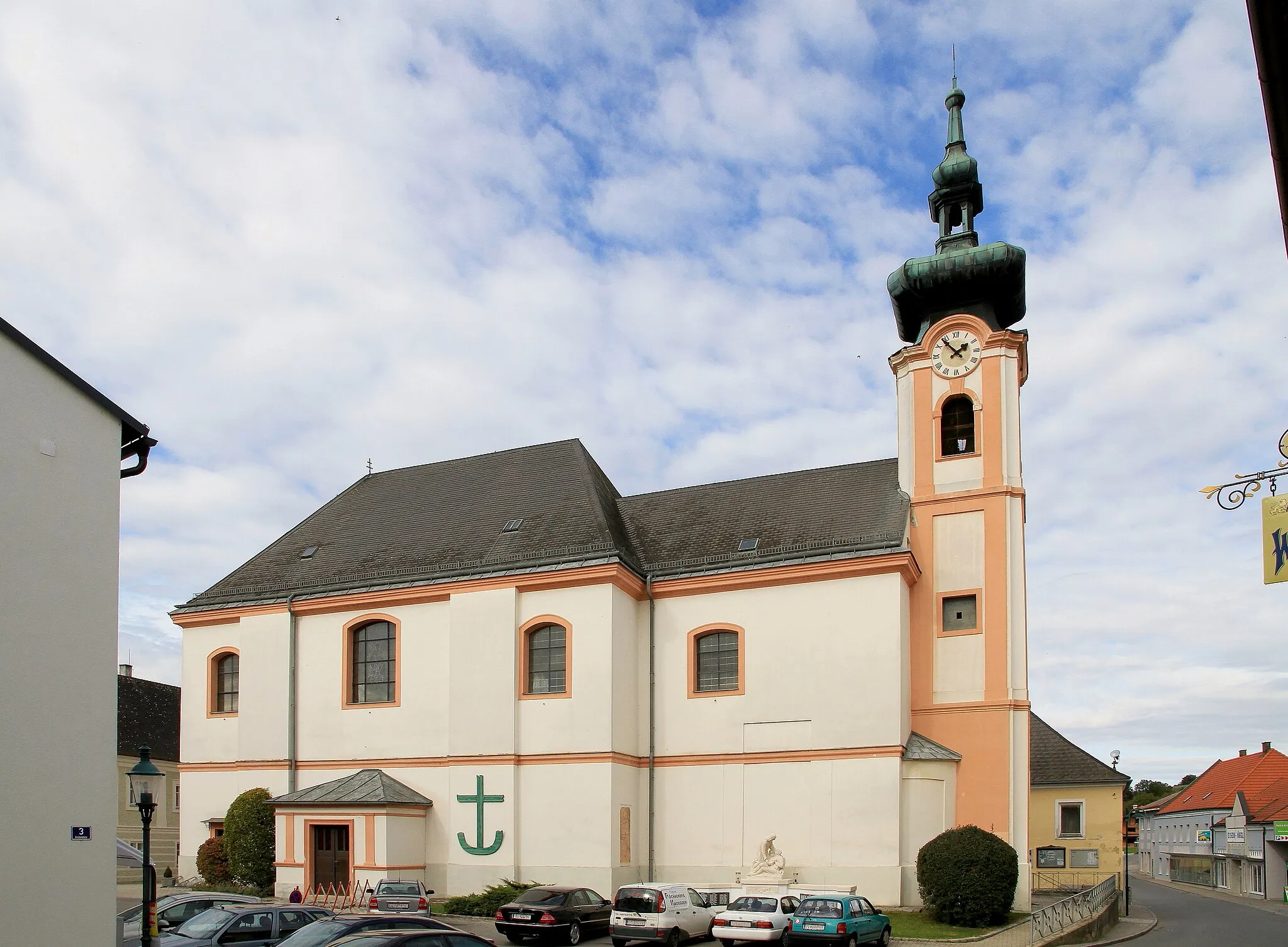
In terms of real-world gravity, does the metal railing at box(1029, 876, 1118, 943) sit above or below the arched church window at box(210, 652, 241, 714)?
below

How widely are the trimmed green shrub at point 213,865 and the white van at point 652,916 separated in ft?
47.4

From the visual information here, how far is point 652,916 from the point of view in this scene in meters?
19.2

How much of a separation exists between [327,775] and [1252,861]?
45144 mm

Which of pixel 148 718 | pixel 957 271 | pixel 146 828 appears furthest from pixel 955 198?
pixel 148 718

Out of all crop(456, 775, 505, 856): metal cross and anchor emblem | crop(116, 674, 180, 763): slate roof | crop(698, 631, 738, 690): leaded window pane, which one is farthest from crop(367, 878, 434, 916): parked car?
crop(116, 674, 180, 763): slate roof

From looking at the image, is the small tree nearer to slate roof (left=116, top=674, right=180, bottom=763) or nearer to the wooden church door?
the wooden church door

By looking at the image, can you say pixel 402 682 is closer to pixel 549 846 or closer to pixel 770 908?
pixel 549 846

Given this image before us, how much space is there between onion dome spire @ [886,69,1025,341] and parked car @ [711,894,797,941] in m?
15.7

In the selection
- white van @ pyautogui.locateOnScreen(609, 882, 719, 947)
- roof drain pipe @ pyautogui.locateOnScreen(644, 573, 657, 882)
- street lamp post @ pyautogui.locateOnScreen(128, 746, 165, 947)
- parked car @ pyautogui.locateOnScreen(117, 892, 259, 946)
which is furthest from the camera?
roof drain pipe @ pyautogui.locateOnScreen(644, 573, 657, 882)

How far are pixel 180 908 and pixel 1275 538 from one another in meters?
16.6

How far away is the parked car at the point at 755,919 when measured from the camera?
19234mm

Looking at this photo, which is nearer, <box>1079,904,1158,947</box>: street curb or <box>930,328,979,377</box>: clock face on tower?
<box>1079,904,1158,947</box>: street curb

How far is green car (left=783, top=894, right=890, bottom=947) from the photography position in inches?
729

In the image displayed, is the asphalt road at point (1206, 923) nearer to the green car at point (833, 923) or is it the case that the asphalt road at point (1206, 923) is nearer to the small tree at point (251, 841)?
the green car at point (833, 923)
